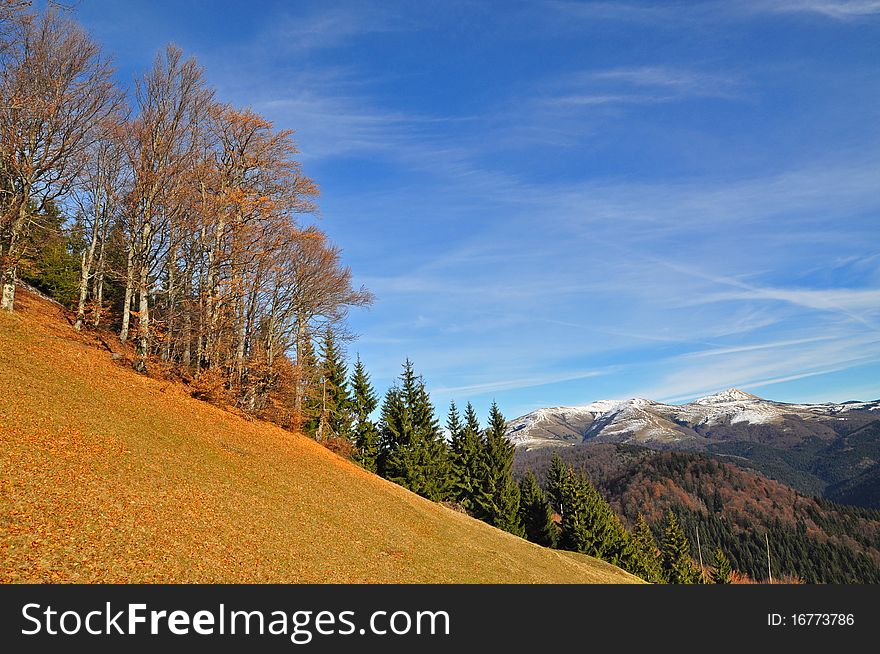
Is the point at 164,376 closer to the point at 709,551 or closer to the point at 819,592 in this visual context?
the point at 819,592

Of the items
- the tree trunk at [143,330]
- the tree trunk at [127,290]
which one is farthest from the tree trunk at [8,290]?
the tree trunk at [143,330]

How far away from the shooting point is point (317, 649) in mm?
10062

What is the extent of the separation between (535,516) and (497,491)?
25.9ft

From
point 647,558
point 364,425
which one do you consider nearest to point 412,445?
point 364,425

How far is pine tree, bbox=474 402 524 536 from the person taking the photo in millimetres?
52844

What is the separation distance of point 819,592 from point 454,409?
→ 4708 cm

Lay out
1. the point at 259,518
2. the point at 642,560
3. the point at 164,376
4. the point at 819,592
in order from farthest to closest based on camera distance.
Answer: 1. the point at 642,560
2. the point at 164,376
3. the point at 259,518
4. the point at 819,592

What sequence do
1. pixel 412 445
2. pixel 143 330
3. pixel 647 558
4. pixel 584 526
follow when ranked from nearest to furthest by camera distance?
pixel 143 330, pixel 412 445, pixel 584 526, pixel 647 558

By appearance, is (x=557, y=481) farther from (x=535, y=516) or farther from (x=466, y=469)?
(x=466, y=469)

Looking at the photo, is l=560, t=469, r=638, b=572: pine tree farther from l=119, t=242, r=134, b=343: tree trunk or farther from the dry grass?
l=119, t=242, r=134, b=343: tree trunk

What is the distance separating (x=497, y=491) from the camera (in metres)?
54.3

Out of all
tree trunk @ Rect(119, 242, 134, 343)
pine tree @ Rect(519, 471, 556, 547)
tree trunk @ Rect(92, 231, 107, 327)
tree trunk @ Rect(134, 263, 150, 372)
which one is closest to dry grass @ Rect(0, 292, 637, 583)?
tree trunk @ Rect(134, 263, 150, 372)

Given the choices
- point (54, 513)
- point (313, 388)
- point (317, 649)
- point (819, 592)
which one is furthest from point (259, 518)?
point (313, 388)

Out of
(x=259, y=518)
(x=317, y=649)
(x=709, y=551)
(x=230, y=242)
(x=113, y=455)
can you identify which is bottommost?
(x=709, y=551)
